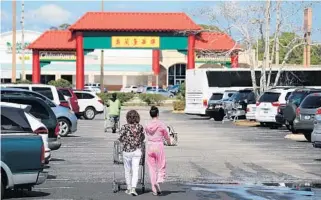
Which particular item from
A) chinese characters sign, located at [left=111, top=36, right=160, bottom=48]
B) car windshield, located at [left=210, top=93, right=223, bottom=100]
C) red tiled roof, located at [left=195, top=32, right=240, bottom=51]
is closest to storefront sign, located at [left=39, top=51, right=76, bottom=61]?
chinese characters sign, located at [left=111, top=36, right=160, bottom=48]

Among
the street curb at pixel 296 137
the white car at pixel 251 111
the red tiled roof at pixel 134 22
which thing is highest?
the red tiled roof at pixel 134 22

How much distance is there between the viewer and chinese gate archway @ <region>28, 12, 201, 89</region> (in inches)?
2055

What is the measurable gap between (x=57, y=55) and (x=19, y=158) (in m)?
46.2

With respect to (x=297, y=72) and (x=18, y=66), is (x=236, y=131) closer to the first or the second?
(x=297, y=72)

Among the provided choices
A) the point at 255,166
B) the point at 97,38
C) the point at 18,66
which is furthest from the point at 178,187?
the point at 18,66

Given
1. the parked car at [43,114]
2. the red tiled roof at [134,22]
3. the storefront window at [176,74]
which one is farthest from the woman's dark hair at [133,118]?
the storefront window at [176,74]

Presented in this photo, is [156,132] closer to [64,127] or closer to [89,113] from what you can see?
[64,127]

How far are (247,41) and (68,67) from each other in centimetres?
4539

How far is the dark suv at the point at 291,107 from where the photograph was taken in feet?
84.4

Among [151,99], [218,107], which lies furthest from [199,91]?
[151,99]

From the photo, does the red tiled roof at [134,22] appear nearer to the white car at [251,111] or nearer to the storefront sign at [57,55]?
the storefront sign at [57,55]

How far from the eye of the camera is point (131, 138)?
12.4 meters

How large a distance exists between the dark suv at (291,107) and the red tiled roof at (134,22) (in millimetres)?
23706

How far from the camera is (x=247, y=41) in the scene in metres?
40.2
